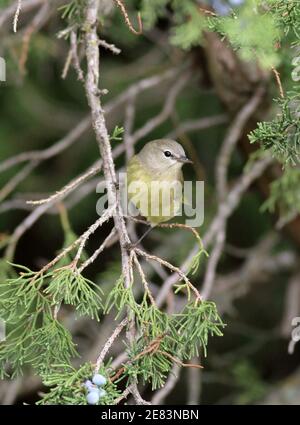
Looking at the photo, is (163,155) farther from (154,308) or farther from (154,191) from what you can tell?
(154,308)

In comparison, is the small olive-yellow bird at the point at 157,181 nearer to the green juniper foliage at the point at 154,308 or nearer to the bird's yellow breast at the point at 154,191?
the bird's yellow breast at the point at 154,191

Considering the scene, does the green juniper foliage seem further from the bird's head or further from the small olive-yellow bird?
the bird's head

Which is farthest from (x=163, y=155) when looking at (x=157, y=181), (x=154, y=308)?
(x=154, y=308)

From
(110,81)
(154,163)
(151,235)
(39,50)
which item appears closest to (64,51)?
(110,81)

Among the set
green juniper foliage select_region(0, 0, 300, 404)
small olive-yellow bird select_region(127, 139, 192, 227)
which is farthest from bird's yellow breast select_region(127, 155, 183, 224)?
green juniper foliage select_region(0, 0, 300, 404)

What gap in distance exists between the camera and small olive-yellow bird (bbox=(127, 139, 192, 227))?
3.08 m

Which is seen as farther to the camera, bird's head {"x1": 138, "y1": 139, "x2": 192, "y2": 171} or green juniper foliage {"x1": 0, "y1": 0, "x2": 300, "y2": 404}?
bird's head {"x1": 138, "y1": 139, "x2": 192, "y2": 171}

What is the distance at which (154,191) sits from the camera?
3215mm

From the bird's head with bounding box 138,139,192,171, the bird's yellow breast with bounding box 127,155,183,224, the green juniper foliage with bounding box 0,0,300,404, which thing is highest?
the bird's head with bounding box 138,139,192,171

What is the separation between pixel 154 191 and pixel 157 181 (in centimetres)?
14

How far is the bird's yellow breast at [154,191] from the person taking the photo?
10.1 ft

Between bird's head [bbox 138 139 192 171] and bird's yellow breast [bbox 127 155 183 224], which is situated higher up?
bird's head [bbox 138 139 192 171]

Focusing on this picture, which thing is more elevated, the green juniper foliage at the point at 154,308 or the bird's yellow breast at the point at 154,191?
the bird's yellow breast at the point at 154,191

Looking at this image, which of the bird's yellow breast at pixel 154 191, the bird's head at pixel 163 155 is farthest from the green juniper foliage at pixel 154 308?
the bird's head at pixel 163 155
